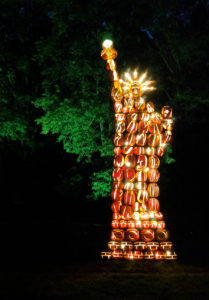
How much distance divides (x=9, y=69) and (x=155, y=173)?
860 cm

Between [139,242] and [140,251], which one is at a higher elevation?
[139,242]

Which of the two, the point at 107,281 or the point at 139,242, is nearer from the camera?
the point at 107,281

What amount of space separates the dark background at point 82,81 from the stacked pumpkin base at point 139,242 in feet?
4.12

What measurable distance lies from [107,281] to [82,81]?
8.32 metres

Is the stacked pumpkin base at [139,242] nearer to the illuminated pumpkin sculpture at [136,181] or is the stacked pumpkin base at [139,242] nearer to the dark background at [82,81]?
the illuminated pumpkin sculpture at [136,181]

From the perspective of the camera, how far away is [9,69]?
14859 millimetres

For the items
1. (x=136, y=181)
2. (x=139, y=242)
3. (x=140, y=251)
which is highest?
(x=136, y=181)

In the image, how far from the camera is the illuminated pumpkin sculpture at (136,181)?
9375mm

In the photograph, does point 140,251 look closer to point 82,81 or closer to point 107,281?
point 107,281

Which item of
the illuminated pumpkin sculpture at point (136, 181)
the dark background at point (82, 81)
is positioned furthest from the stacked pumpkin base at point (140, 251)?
the dark background at point (82, 81)

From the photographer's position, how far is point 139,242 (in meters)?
9.35

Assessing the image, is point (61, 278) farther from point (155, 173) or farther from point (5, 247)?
point (5, 247)

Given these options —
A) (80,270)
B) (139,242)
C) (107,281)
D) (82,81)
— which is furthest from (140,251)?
(82,81)

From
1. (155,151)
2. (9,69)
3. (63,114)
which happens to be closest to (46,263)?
(155,151)
